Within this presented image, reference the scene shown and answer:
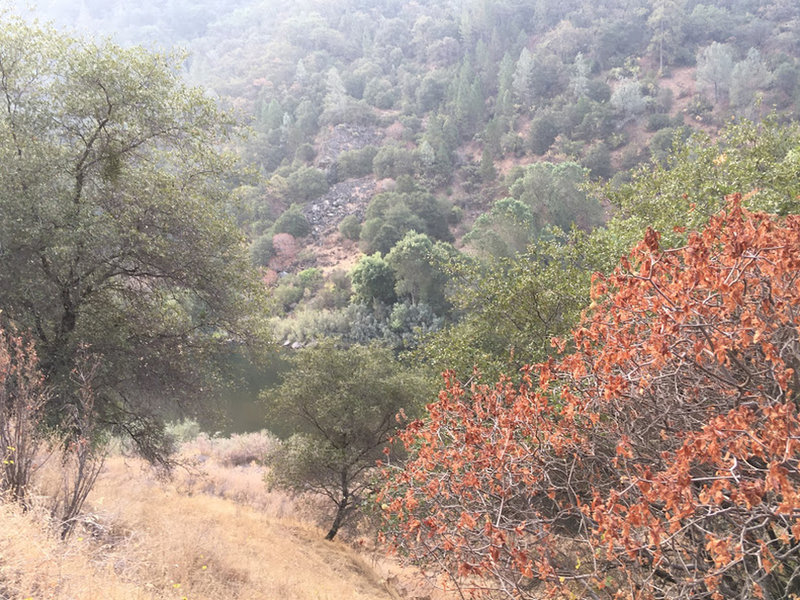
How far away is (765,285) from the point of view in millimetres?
3156

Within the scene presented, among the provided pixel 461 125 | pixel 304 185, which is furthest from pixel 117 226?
pixel 461 125

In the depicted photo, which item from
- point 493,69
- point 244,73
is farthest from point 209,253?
point 244,73

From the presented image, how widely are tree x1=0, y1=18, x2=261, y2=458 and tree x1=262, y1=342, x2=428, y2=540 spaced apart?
2796 millimetres

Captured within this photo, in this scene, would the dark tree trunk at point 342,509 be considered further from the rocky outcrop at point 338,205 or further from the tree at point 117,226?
the rocky outcrop at point 338,205

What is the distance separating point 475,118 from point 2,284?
76582mm

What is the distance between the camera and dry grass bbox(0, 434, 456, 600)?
171 inches

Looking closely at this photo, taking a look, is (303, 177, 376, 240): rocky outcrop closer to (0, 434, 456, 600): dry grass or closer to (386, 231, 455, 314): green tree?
(386, 231, 455, 314): green tree

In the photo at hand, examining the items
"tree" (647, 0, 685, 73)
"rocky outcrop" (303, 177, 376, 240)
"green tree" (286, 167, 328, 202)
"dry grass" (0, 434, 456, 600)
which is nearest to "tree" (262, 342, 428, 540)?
"dry grass" (0, 434, 456, 600)

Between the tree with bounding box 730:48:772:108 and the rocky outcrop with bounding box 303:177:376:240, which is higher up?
the rocky outcrop with bounding box 303:177:376:240

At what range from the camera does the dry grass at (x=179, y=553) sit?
14.3ft

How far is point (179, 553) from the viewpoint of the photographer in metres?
6.59

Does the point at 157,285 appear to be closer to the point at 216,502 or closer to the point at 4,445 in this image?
the point at 4,445

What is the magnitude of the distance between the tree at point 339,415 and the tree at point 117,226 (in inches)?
110

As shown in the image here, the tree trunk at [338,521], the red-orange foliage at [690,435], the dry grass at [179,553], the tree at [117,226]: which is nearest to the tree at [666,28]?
the tree trunk at [338,521]
